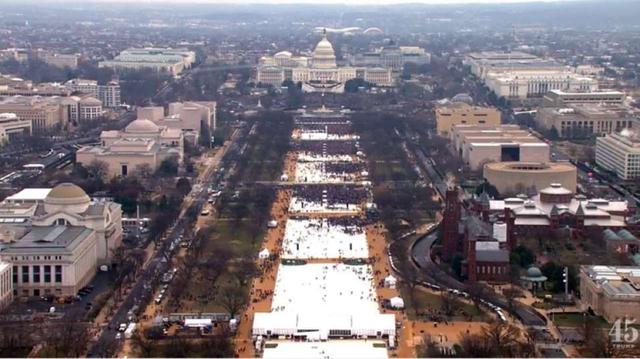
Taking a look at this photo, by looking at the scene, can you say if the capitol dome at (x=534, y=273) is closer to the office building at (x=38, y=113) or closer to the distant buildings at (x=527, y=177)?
the distant buildings at (x=527, y=177)

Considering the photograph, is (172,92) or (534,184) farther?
(172,92)

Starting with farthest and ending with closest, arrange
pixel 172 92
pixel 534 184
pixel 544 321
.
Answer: pixel 172 92
pixel 534 184
pixel 544 321

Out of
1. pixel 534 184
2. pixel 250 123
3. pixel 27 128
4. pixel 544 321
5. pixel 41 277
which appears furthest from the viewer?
pixel 250 123

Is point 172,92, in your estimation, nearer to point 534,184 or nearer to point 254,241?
point 534,184

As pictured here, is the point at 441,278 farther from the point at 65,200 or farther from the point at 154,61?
the point at 154,61

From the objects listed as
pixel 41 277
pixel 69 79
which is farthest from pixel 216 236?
pixel 69 79

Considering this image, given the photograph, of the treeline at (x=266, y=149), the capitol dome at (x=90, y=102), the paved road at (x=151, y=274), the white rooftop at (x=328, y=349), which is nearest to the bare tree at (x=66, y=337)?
the paved road at (x=151, y=274)
